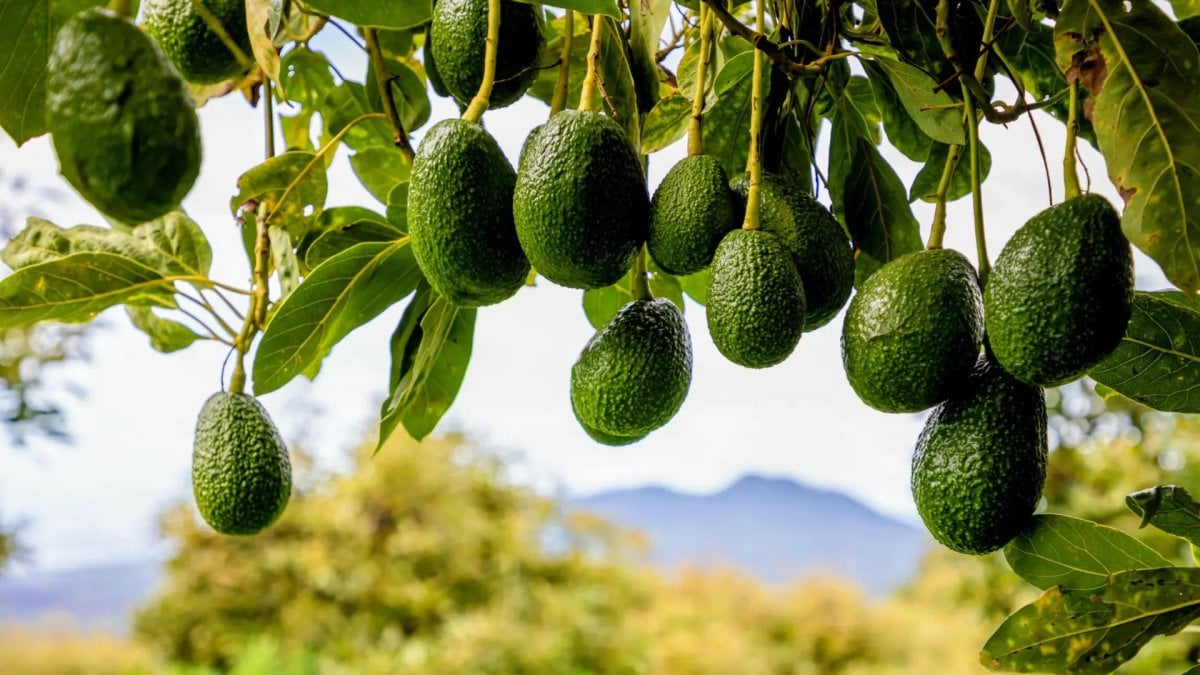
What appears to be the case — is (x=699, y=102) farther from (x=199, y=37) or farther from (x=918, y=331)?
(x=199, y=37)

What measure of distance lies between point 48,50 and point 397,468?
4749mm

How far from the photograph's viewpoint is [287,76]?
99 centimetres

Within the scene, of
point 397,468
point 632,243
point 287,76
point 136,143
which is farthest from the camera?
point 397,468

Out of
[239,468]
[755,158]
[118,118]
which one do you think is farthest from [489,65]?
[239,468]

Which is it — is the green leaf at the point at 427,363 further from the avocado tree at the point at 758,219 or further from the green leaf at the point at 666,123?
the green leaf at the point at 666,123

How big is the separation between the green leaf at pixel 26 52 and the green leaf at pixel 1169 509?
1.98 ft

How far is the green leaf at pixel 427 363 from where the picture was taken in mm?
716

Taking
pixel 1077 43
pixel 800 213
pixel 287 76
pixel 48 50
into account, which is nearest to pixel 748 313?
pixel 800 213

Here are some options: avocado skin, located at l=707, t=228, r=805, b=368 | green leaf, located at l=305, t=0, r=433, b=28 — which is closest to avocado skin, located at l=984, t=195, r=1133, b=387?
avocado skin, located at l=707, t=228, r=805, b=368

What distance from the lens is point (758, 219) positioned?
1.80 feet

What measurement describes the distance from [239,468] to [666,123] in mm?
403

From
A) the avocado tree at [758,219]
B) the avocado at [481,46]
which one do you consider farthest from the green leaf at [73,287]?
the avocado at [481,46]

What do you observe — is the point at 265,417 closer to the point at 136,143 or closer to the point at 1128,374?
the point at 136,143

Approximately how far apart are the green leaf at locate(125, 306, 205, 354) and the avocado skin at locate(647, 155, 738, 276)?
1.89 ft
